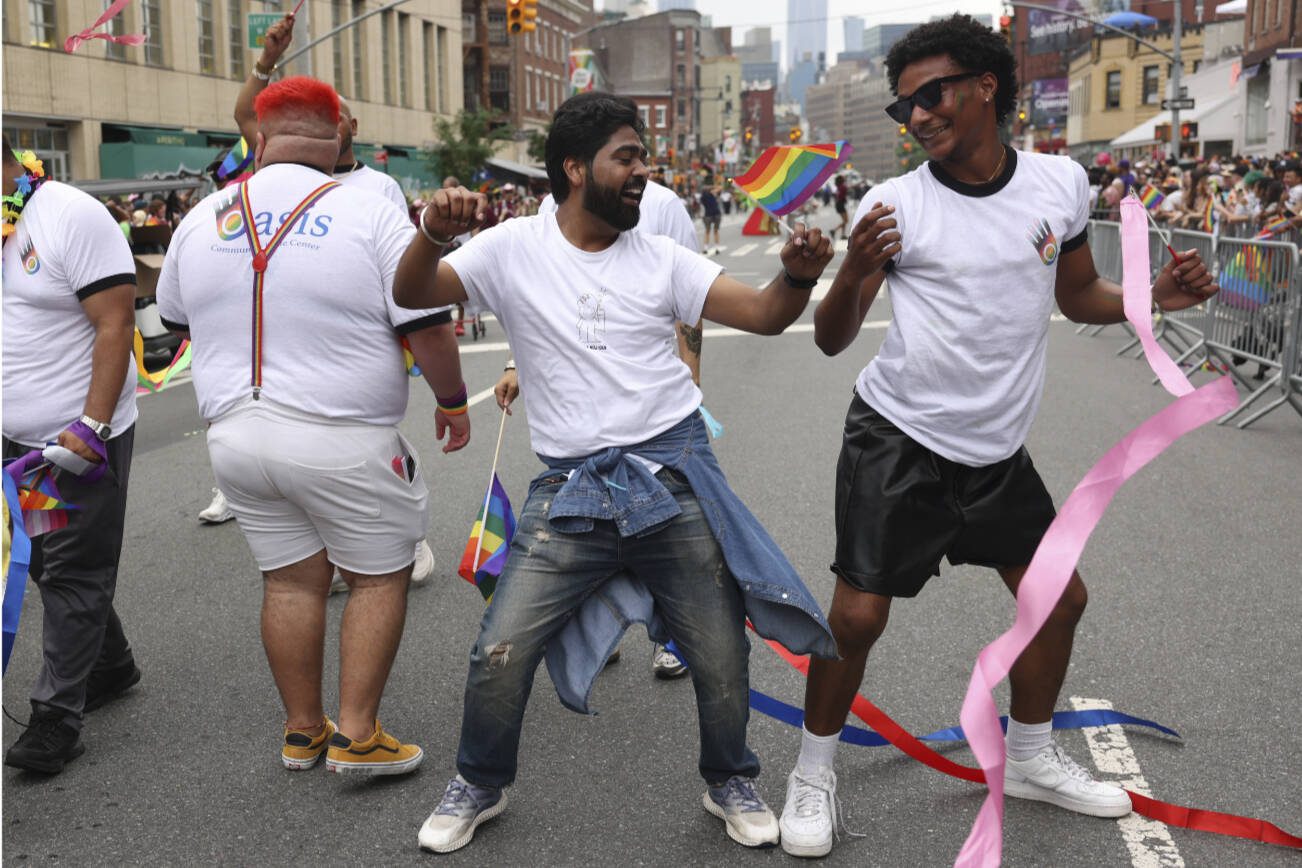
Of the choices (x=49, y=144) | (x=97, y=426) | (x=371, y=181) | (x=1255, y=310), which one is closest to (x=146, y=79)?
(x=49, y=144)

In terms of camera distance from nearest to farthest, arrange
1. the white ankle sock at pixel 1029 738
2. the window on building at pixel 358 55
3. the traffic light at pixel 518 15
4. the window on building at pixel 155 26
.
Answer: the white ankle sock at pixel 1029 738 < the traffic light at pixel 518 15 < the window on building at pixel 155 26 < the window on building at pixel 358 55

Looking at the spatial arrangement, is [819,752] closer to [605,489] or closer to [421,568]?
[605,489]

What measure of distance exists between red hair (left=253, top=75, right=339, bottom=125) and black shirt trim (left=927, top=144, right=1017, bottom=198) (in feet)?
5.45

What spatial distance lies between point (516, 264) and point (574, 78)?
69955mm

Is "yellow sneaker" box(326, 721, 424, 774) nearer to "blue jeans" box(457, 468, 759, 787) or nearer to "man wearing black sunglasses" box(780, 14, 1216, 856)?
"blue jeans" box(457, 468, 759, 787)

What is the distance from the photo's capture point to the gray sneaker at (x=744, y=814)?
11.2 feet

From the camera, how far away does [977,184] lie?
3350 millimetres

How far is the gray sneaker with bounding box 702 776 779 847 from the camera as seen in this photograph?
11.2 ft

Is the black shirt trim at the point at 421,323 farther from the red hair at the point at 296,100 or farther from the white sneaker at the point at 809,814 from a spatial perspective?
the white sneaker at the point at 809,814

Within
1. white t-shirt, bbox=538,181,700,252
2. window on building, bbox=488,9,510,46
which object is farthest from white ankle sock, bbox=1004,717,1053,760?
window on building, bbox=488,9,510,46

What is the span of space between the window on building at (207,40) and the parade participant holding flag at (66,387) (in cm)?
3536

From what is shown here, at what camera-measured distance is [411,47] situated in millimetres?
54406

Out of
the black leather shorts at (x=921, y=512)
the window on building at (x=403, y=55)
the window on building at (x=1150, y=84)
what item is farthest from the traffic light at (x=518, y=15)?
the window on building at (x=1150, y=84)

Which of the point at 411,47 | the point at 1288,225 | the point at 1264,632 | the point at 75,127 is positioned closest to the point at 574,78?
the point at 411,47
